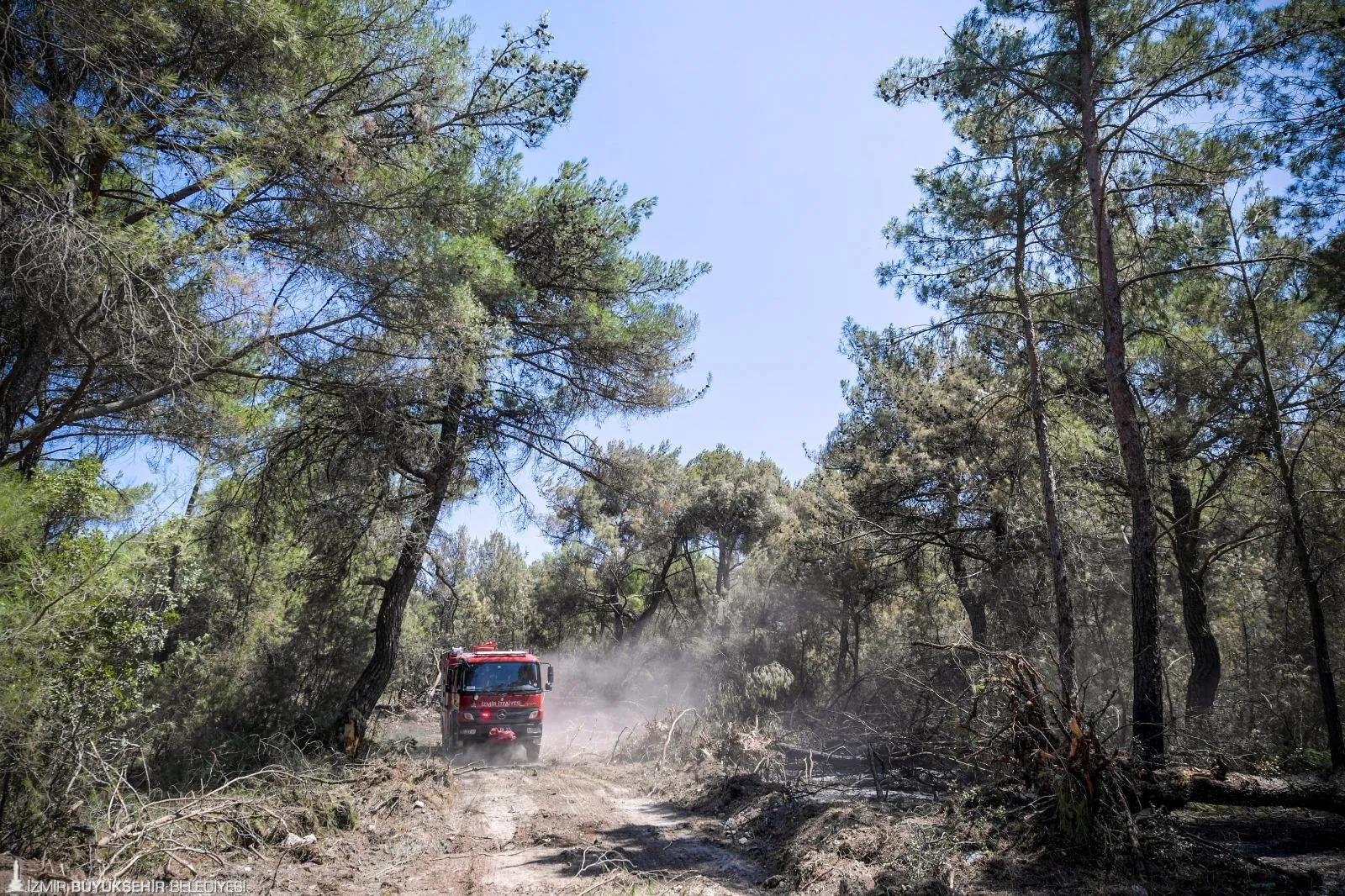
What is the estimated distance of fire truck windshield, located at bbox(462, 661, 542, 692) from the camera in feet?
53.2

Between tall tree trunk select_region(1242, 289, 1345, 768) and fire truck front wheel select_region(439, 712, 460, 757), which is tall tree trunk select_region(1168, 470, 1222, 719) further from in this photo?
fire truck front wheel select_region(439, 712, 460, 757)

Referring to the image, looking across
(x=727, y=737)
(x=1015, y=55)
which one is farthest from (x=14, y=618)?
(x=1015, y=55)

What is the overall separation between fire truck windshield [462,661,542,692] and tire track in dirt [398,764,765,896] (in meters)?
4.00

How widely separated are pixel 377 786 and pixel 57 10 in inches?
386

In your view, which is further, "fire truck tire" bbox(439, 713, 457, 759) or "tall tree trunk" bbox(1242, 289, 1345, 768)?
"fire truck tire" bbox(439, 713, 457, 759)

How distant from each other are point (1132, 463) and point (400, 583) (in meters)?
12.8

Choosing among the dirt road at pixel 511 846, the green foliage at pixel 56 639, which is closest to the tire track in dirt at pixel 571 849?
the dirt road at pixel 511 846

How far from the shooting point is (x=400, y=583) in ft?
46.5

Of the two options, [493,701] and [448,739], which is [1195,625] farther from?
[448,739]

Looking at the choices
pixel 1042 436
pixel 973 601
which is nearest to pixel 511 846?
pixel 1042 436

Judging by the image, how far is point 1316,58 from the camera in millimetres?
8352

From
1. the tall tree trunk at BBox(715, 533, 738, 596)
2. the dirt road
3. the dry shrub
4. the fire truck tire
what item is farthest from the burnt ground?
the tall tree trunk at BBox(715, 533, 738, 596)

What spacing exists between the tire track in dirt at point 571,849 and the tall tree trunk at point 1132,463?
16.5 feet

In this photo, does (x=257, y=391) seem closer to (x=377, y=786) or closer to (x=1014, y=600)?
(x=377, y=786)
